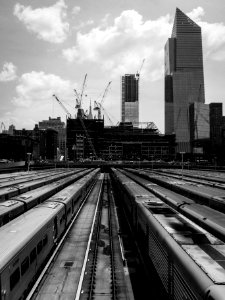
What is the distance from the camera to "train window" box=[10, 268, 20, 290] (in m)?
12.2

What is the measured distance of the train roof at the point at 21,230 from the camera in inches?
493

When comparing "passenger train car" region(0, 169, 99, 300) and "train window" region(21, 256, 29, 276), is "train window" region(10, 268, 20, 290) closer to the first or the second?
"passenger train car" region(0, 169, 99, 300)

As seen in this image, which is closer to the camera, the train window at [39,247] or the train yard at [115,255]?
the train yard at [115,255]

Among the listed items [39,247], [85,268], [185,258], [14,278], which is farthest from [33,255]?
[185,258]

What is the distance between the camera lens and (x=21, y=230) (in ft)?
50.6

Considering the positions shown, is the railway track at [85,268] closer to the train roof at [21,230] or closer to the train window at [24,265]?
the train window at [24,265]

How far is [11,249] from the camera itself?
498 inches

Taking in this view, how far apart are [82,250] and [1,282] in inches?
526

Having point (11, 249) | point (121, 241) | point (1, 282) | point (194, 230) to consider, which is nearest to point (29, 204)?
point (121, 241)

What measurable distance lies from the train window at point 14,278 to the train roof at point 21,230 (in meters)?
0.88

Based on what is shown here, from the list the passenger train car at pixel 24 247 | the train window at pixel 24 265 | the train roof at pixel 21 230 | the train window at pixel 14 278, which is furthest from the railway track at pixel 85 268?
the train roof at pixel 21 230

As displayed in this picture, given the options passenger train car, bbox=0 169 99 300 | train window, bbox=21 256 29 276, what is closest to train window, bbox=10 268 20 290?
passenger train car, bbox=0 169 99 300

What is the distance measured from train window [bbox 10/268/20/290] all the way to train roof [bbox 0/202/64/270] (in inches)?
34.7

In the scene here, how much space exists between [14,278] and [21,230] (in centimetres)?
316
